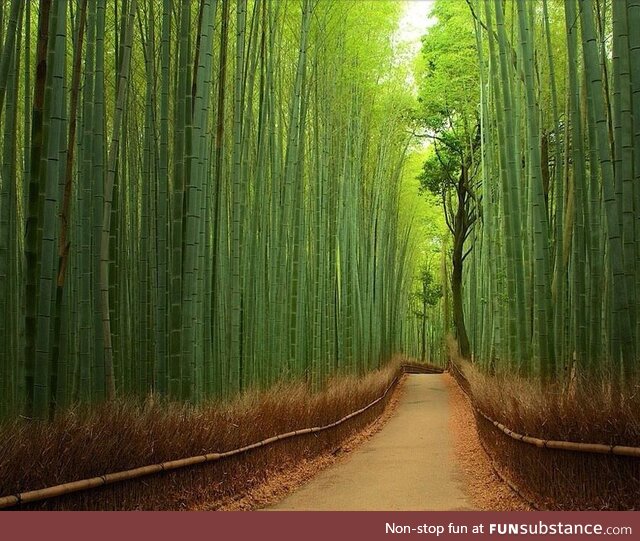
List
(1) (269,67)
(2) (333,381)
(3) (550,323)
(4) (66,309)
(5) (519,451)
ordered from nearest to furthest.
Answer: (4) (66,309)
(5) (519,451)
(3) (550,323)
(1) (269,67)
(2) (333,381)

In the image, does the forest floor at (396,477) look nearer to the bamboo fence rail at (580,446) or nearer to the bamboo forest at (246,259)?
the bamboo forest at (246,259)

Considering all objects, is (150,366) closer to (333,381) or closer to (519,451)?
(519,451)

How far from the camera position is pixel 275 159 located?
6203 millimetres

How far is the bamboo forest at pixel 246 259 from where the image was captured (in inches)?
116

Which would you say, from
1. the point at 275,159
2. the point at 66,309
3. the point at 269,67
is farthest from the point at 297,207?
the point at 66,309

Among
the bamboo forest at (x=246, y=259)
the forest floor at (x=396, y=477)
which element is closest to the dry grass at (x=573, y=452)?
the bamboo forest at (x=246, y=259)

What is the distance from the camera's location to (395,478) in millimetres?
4609

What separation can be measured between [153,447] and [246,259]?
9.24ft

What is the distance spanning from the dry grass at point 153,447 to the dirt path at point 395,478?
319 mm

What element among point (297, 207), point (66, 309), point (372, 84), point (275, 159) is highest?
point (372, 84)

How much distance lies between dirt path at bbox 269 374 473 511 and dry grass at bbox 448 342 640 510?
1.33 ft

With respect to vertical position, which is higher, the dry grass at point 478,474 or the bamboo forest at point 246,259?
the bamboo forest at point 246,259

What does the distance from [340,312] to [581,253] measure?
5177mm

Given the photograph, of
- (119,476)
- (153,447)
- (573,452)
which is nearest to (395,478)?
(573,452)
